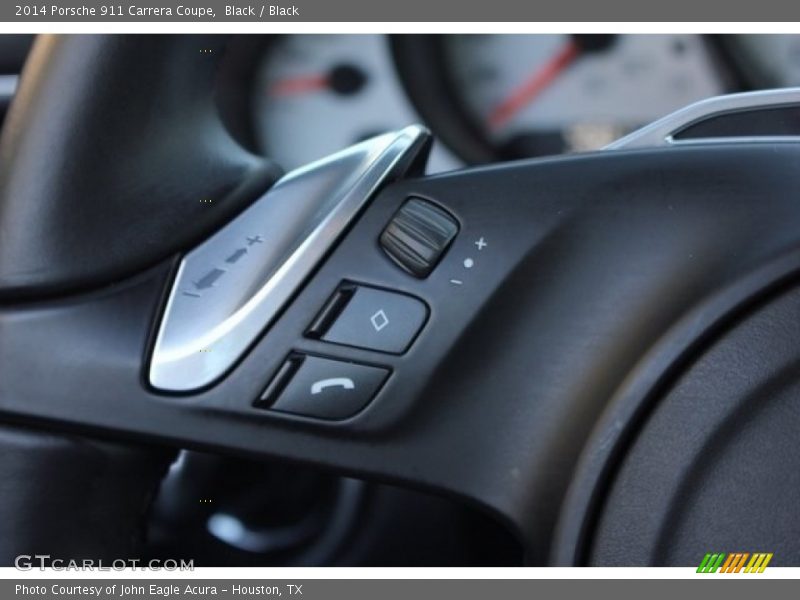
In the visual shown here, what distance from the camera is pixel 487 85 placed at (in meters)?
1.89

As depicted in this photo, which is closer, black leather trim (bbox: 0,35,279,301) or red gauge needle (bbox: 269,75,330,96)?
black leather trim (bbox: 0,35,279,301)

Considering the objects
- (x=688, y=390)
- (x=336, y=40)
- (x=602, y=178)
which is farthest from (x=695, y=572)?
(x=336, y=40)

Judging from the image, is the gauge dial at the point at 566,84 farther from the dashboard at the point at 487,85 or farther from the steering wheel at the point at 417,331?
the steering wheel at the point at 417,331

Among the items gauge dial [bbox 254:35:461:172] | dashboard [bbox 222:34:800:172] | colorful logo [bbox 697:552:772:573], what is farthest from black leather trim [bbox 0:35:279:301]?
gauge dial [bbox 254:35:461:172]

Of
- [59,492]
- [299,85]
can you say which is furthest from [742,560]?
[299,85]

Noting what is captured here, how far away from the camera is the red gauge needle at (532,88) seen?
1807 millimetres

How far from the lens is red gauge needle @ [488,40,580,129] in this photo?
1807mm

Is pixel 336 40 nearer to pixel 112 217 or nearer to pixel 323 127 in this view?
pixel 323 127

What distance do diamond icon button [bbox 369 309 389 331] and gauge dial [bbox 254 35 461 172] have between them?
1.30 m

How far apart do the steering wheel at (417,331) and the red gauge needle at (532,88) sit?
1253mm

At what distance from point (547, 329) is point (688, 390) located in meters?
0.07

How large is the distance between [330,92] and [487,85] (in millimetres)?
257

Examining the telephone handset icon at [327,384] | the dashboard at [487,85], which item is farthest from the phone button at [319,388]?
the dashboard at [487,85]

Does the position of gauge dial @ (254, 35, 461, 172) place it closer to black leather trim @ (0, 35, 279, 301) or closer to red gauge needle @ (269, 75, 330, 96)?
red gauge needle @ (269, 75, 330, 96)
